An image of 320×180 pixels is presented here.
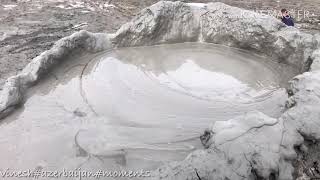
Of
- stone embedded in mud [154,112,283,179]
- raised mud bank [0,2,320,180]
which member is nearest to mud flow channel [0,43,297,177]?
raised mud bank [0,2,320,180]

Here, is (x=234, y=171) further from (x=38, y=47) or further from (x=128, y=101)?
(x=38, y=47)

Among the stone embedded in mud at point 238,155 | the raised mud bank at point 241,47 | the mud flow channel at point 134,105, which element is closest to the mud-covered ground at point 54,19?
the raised mud bank at point 241,47

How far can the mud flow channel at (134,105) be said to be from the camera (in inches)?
152

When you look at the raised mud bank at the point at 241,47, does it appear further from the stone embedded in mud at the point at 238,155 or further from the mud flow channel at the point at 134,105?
the mud flow channel at the point at 134,105

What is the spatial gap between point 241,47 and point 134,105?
2.23 m

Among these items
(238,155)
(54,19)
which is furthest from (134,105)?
(54,19)

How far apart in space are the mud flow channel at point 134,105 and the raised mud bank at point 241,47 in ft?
0.58

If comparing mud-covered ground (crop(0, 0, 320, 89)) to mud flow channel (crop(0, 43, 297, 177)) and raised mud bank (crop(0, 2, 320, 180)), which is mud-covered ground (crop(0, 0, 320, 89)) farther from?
mud flow channel (crop(0, 43, 297, 177))

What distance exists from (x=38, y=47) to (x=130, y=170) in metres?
4.38

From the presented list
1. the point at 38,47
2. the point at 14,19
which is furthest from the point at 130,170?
the point at 14,19

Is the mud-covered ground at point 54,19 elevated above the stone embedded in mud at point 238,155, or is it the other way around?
the stone embedded in mud at point 238,155

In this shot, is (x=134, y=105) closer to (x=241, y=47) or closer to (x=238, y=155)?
(x=238, y=155)

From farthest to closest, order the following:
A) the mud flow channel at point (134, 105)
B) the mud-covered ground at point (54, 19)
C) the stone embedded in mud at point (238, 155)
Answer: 1. the mud-covered ground at point (54, 19)
2. the mud flow channel at point (134, 105)
3. the stone embedded in mud at point (238, 155)

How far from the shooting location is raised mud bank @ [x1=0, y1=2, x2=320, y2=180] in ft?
11.0
